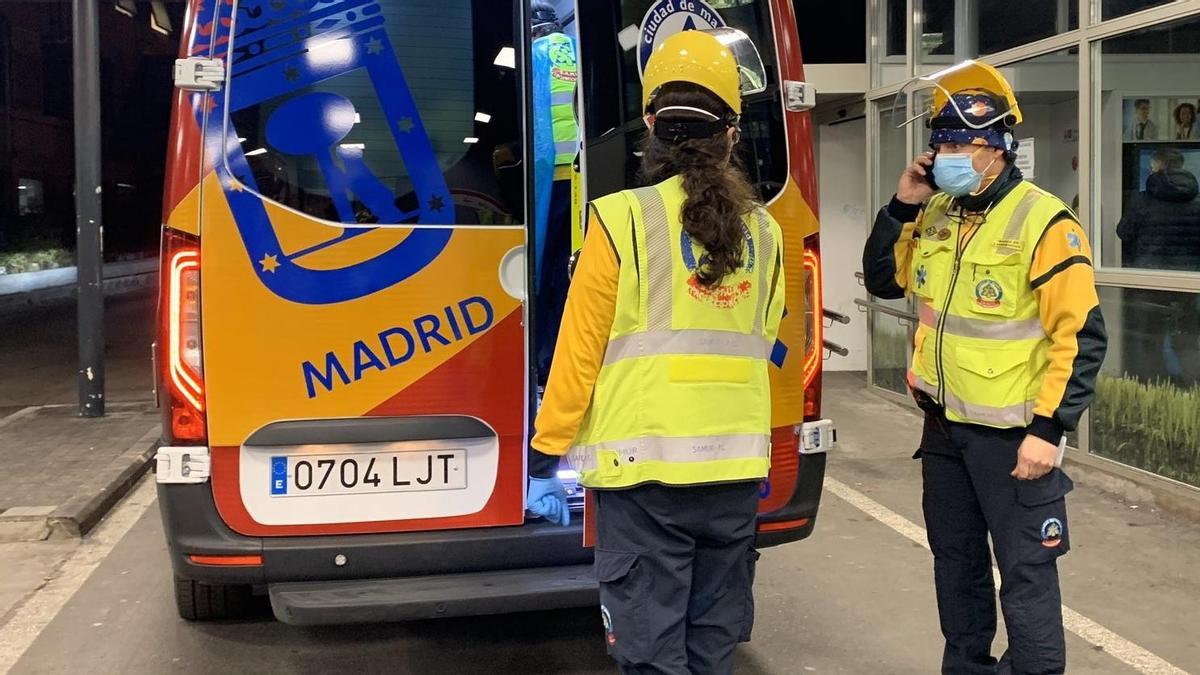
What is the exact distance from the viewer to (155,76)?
3500cm

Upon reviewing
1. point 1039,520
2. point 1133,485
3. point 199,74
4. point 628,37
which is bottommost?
point 1133,485

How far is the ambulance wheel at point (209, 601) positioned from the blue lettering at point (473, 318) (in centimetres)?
165

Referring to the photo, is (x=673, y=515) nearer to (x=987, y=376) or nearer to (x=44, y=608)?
(x=987, y=376)

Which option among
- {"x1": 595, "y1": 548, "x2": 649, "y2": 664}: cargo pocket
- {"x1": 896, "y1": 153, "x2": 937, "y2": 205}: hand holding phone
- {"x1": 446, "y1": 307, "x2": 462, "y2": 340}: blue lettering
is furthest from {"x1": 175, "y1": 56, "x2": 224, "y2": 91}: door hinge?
{"x1": 896, "y1": 153, "x2": 937, "y2": 205}: hand holding phone

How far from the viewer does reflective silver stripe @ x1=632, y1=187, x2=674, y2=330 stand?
2449 millimetres

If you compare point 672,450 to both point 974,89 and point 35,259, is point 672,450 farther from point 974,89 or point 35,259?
point 35,259

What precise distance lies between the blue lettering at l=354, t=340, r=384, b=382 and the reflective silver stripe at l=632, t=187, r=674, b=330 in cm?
119

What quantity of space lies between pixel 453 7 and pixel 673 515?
184cm

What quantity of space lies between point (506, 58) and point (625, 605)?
6.03 feet

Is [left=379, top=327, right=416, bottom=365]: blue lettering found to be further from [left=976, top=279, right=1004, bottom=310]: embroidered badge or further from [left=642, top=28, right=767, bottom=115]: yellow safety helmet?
[left=976, top=279, right=1004, bottom=310]: embroidered badge

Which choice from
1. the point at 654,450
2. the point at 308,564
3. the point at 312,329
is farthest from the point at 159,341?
the point at 654,450

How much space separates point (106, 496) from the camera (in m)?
6.31

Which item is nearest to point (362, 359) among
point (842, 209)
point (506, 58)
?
point (506, 58)

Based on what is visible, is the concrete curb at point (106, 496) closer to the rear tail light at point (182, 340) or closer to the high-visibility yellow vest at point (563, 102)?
the rear tail light at point (182, 340)
